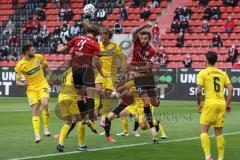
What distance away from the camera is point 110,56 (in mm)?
16188

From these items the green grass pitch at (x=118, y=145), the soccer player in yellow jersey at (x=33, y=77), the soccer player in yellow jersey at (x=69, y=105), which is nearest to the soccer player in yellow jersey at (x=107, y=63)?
the green grass pitch at (x=118, y=145)

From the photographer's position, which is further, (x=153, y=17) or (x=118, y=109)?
(x=153, y=17)

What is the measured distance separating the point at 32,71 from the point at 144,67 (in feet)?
8.35

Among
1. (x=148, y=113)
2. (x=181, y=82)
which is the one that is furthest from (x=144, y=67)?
(x=181, y=82)

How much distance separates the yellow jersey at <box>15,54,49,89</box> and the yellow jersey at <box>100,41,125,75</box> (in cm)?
154

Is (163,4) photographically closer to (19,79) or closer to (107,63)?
(107,63)

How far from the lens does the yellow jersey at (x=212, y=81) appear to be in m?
11.2

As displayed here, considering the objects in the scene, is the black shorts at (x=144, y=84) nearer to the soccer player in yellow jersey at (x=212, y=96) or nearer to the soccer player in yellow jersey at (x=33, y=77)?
the soccer player in yellow jersey at (x=33, y=77)

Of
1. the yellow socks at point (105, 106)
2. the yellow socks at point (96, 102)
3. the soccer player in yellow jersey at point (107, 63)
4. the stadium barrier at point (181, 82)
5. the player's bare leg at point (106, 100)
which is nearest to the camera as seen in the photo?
the yellow socks at point (96, 102)

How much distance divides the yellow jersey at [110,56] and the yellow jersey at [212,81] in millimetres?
4448

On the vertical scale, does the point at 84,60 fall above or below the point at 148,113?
above

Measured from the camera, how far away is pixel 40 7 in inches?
1815

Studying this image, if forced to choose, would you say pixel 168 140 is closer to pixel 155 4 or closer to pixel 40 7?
pixel 155 4

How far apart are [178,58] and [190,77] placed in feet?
15.6
